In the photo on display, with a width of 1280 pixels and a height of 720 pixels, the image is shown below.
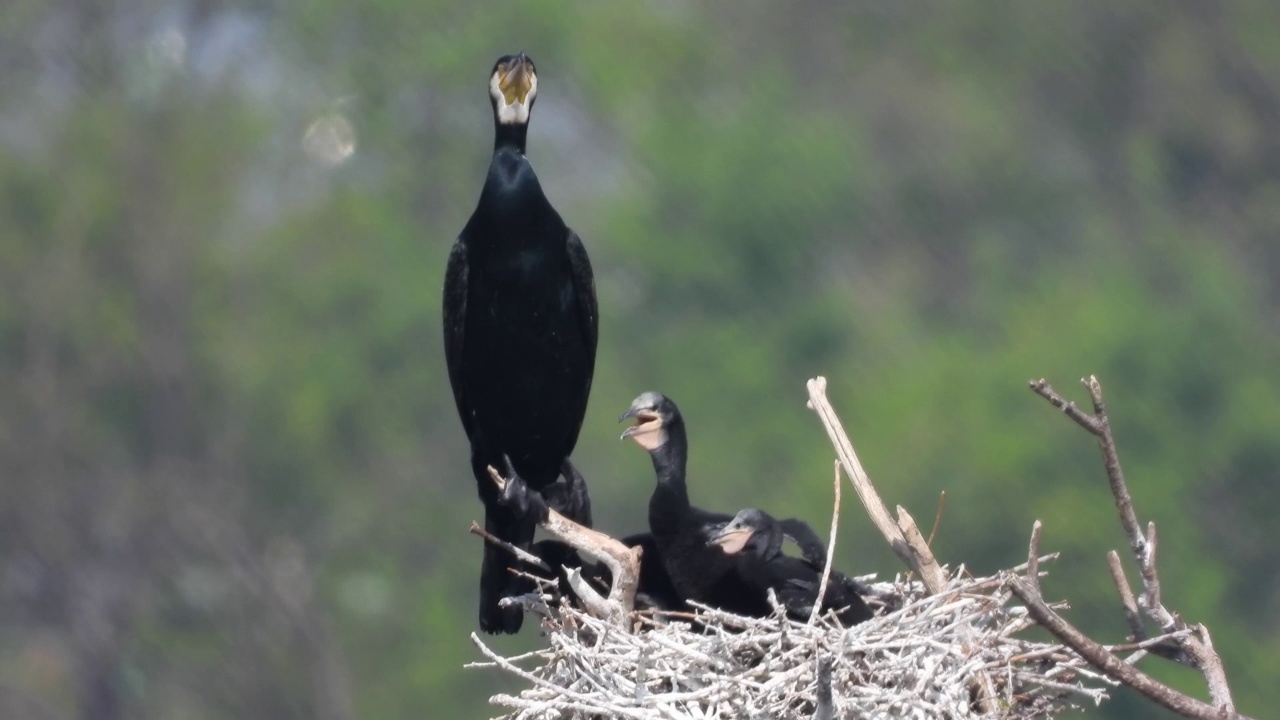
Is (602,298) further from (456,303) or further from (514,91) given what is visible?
(456,303)

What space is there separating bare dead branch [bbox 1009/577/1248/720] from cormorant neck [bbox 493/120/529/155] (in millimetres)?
2316

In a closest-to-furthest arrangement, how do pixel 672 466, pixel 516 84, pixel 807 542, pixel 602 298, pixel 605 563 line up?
pixel 605 563 < pixel 807 542 < pixel 672 466 < pixel 516 84 < pixel 602 298

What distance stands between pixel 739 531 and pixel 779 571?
14cm

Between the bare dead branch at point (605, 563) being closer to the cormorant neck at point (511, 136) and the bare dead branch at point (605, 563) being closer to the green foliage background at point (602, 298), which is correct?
the cormorant neck at point (511, 136)

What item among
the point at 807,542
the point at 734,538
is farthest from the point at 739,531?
the point at 807,542

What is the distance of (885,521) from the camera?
13.5 ft

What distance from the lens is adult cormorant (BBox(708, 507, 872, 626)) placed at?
14.3ft

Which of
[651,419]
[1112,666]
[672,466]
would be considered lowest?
[1112,666]

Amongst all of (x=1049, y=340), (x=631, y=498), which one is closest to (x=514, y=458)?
(x=631, y=498)

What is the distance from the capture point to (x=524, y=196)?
5090 millimetres

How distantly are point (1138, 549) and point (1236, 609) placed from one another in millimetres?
13933

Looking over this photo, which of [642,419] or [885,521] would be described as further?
[642,419]

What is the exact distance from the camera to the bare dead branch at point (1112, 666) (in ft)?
10.7

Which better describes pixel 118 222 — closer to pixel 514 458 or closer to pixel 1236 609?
pixel 1236 609
